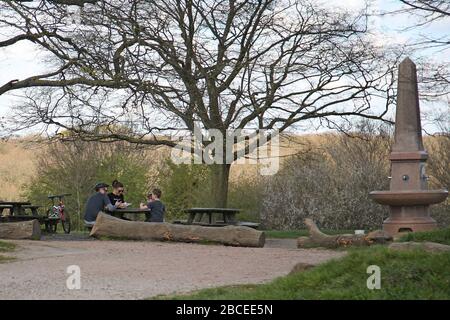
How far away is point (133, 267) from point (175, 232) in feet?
17.5

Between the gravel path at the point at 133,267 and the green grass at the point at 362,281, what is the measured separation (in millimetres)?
1189

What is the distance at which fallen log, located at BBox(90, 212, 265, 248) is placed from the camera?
17.8 m

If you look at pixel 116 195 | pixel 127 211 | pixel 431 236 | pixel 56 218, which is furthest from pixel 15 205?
pixel 431 236

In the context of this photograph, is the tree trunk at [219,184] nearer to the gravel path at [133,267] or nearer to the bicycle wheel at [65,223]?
the bicycle wheel at [65,223]

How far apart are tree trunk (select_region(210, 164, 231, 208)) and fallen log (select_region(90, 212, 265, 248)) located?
260 inches

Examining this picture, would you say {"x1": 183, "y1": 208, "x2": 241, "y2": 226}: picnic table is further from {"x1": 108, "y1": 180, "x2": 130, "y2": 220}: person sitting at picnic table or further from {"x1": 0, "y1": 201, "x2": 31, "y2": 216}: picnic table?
{"x1": 0, "y1": 201, "x2": 31, "y2": 216}: picnic table

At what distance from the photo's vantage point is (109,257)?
47.6 feet

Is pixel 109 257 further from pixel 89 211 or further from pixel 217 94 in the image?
pixel 217 94

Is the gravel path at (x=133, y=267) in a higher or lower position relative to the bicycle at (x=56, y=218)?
lower

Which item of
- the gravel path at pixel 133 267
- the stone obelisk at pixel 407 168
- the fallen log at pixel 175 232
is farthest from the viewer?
the stone obelisk at pixel 407 168

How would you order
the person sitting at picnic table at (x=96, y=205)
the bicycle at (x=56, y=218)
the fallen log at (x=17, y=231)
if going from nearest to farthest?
the fallen log at (x=17, y=231) < the person sitting at picnic table at (x=96, y=205) < the bicycle at (x=56, y=218)

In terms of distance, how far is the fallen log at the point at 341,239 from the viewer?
16953 millimetres

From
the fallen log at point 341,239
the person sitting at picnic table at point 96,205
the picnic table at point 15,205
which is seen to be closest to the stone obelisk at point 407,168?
the fallen log at point 341,239
